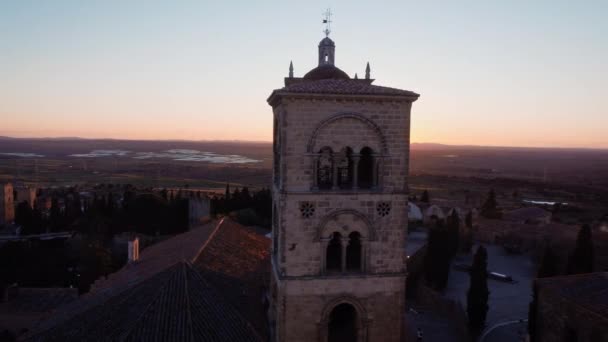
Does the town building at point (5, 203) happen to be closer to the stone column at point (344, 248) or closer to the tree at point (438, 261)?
the tree at point (438, 261)

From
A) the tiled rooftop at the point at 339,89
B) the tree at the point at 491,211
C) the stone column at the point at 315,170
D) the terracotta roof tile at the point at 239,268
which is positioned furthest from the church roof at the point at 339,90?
the tree at the point at 491,211

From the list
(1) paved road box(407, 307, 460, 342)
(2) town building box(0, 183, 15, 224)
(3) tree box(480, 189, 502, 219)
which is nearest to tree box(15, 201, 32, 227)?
(2) town building box(0, 183, 15, 224)

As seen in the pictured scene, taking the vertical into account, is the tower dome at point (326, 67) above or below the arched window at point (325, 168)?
above

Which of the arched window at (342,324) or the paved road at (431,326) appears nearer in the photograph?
the arched window at (342,324)

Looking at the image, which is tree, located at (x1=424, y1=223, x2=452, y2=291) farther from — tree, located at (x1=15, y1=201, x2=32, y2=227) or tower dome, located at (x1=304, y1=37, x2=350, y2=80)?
tree, located at (x1=15, y1=201, x2=32, y2=227)

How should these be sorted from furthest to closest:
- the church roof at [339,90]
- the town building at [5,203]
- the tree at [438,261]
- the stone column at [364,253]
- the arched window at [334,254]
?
the town building at [5,203], the tree at [438,261], the arched window at [334,254], the stone column at [364,253], the church roof at [339,90]
